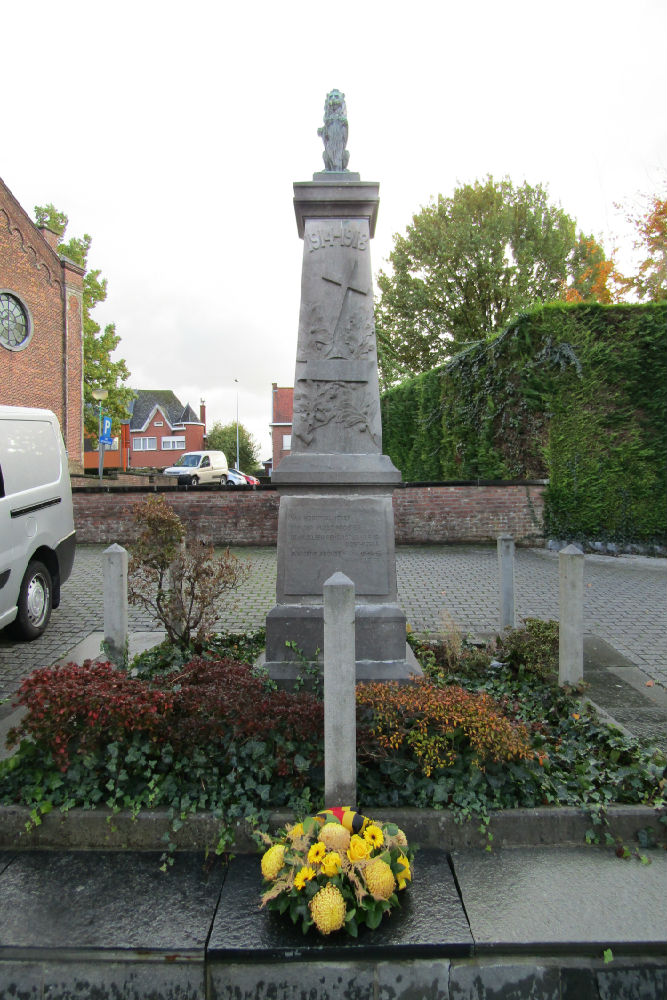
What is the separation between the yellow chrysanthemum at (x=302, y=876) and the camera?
220 cm

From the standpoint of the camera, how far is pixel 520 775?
2857 millimetres

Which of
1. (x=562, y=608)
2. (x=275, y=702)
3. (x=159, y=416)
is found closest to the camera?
(x=275, y=702)

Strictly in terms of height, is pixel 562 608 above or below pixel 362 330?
below

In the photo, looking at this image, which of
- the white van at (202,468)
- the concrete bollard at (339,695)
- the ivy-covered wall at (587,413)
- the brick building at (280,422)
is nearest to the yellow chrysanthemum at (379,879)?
the concrete bollard at (339,695)

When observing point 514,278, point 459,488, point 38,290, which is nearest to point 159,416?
point 38,290

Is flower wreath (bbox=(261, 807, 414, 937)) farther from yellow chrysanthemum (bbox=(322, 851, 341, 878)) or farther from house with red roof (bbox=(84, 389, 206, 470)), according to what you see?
house with red roof (bbox=(84, 389, 206, 470))

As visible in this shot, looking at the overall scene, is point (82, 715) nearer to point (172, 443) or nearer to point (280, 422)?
point (280, 422)

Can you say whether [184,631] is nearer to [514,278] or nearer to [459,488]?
[459,488]

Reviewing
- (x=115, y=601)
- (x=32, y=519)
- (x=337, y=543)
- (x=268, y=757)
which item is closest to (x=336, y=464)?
(x=337, y=543)

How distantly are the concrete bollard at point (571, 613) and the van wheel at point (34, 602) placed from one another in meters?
5.05

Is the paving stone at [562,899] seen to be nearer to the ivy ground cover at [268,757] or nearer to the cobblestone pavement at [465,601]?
the ivy ground cover at [268,757]

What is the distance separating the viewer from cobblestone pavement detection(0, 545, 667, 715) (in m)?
5.83

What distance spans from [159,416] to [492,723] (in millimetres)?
66780

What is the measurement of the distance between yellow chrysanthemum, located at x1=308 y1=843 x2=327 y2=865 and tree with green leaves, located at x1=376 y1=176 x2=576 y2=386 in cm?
2343
